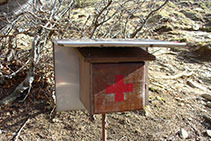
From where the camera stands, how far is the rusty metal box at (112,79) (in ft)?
4.41

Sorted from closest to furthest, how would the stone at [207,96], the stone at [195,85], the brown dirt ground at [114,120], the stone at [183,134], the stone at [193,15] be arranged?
the brown dirt ground at [114,120] < the stone at [183,134] < the stone at [207,96] < the stone at [195,85] < the stone at [193,15]

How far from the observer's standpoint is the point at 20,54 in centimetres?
A: 309

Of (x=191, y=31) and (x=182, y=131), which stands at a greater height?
(x=191, y=31)

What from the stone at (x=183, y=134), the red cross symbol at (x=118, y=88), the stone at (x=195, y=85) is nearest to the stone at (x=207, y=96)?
the stone at (x=195, y=85)

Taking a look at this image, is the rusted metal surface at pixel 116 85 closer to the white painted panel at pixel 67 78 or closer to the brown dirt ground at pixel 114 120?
the white painted panel at pixel 67 78

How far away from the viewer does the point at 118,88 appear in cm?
139

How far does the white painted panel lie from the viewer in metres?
1.56

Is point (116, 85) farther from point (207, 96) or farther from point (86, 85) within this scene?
point (207, 96)

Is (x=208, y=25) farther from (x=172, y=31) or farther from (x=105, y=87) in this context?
(x=105, y=87)

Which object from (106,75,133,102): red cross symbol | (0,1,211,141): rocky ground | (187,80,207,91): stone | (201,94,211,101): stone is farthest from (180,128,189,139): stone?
(187,80,207,91): stone

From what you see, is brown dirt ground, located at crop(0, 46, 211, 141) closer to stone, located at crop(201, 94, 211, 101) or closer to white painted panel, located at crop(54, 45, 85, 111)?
stone, located at crop(201, 94, 211, 101)

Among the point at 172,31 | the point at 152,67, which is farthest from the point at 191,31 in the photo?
the point at 152,67

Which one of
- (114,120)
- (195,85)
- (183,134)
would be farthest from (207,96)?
(114,120)

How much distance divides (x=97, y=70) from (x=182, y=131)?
1.60 m
